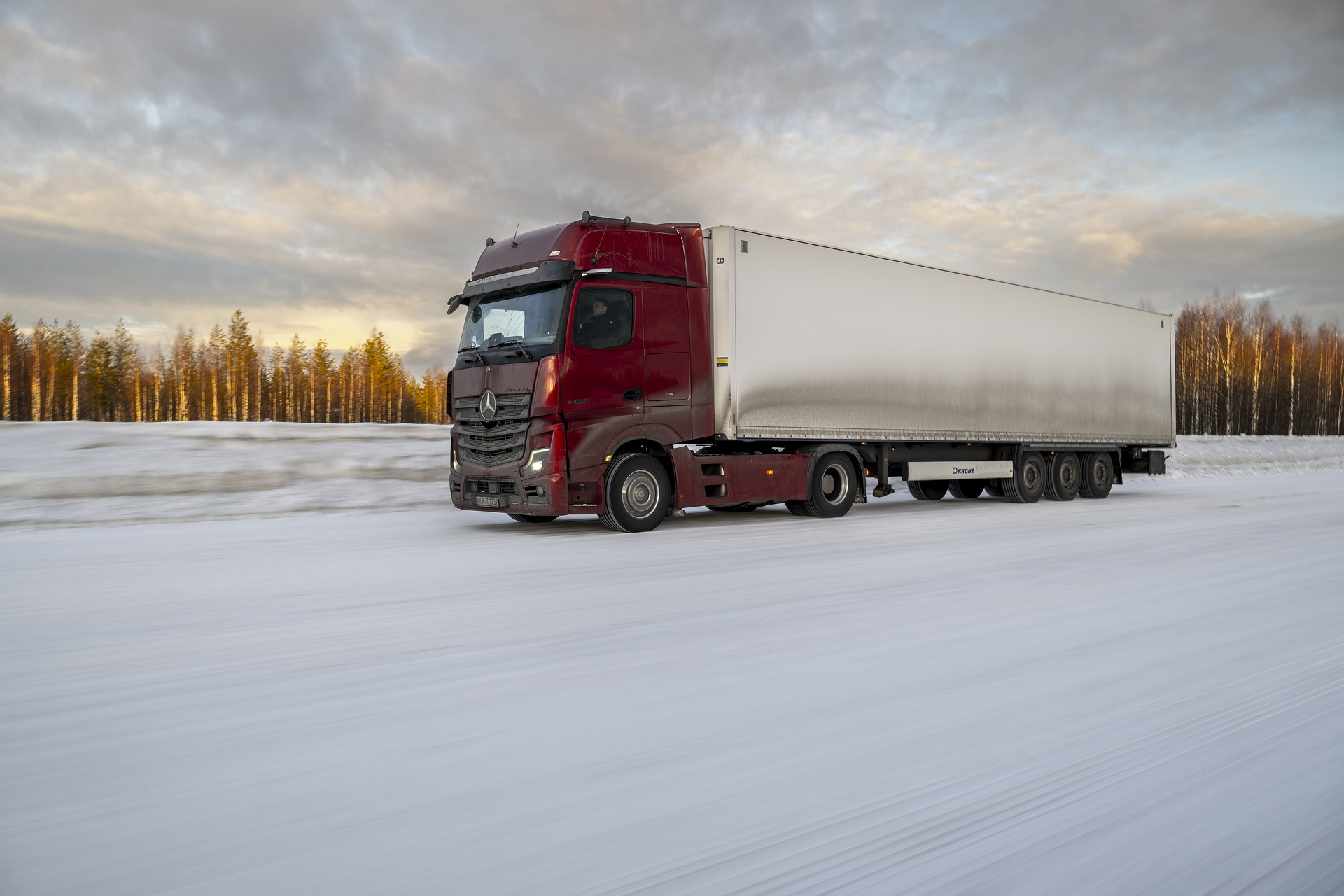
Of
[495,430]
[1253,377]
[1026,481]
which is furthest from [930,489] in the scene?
[1253,377]

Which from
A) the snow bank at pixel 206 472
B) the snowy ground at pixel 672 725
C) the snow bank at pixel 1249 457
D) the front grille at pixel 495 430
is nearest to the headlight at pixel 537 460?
the front grille at pixel 495 430

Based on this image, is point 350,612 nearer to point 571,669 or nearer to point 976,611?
point 571,669

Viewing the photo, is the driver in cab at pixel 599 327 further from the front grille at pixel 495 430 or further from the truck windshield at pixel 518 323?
the front grille at pixel 495 430

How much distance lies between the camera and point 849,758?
2.98 m

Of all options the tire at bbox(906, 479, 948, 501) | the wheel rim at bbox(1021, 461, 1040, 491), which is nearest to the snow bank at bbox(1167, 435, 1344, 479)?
the wheel rim at bbox(1021, 461, 1040, 491)

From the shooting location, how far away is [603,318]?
11.2 meters

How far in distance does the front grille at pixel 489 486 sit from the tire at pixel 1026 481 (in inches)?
389

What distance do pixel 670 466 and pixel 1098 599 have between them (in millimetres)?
6438

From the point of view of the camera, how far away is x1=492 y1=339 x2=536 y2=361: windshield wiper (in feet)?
36.0

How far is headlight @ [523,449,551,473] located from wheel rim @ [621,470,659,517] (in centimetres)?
105

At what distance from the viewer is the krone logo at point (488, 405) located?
11.4m

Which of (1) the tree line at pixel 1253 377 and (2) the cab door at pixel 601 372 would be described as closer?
(2) the cab door at pixel 601 372

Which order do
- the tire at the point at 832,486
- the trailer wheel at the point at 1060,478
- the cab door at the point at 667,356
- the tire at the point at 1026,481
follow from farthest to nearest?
the trailer wheel at the point at 1060,478
the tire at the point at 1026,481
the tire at the point at 832,486
the cab door at the point at 667,356

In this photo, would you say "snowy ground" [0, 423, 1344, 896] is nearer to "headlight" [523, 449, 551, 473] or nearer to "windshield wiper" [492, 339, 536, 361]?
"headlight" [523, 449, 551, 473]
